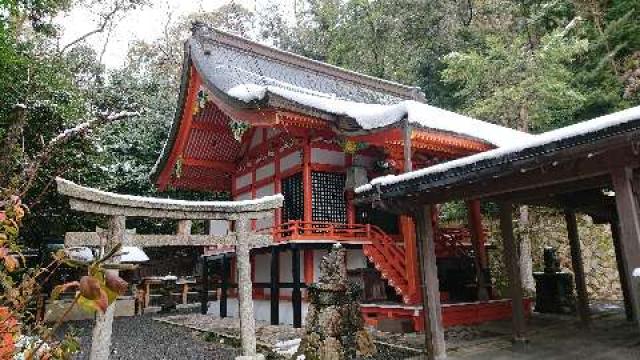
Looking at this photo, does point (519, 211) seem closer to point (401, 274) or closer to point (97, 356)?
point (401, 274)

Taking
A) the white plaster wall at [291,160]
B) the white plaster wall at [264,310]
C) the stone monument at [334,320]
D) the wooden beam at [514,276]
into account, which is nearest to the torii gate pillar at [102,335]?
the stone monument at [334,320]

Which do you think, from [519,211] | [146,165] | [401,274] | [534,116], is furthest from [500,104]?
[146,165]

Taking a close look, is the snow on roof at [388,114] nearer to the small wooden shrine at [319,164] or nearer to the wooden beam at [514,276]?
the small wooden shrine at [319,164]

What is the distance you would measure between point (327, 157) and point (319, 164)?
0.42 meters

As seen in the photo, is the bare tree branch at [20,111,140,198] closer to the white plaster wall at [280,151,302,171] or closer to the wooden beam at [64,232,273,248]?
the wooden beam at [64,232,273,248]

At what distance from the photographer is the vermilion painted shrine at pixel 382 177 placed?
5273mm

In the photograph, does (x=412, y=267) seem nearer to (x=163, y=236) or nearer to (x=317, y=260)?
(x=317, y=260)

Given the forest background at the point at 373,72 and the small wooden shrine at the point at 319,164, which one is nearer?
the small wooden shrine at the point at 319,164

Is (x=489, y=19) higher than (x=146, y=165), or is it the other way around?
(x=489, y=19)

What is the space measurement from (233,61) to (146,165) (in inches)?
383

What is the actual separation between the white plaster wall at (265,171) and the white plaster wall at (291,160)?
0.58 meters

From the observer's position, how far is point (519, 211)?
16.0 meters

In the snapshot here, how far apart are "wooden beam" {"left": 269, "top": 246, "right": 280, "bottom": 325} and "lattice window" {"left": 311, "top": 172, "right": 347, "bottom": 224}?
1.43 metres

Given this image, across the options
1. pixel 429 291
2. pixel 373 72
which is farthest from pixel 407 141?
pixel 373 72
